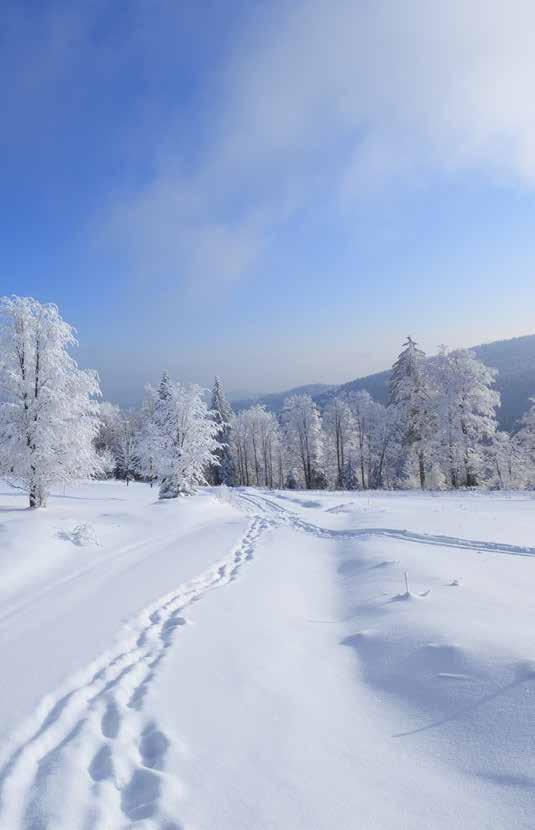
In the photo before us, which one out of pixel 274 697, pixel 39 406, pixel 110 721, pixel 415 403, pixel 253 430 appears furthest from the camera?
pixel 253 430

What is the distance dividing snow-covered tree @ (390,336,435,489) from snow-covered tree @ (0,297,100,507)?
22.9 metres

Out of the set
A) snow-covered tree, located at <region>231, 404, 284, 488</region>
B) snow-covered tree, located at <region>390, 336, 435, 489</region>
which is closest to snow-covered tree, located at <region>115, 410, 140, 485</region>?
snow-covered tree, located at <region>231, 404, 284, 488</region>

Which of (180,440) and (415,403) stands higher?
(415,403)

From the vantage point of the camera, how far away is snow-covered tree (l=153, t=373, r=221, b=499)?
27.4 metres

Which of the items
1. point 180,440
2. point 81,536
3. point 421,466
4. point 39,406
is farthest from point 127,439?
point 81,536

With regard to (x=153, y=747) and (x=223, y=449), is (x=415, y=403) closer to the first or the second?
(x=223, y=449)

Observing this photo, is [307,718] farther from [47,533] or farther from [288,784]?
[47,533]

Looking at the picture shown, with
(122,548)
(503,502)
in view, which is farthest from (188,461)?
(503,502)

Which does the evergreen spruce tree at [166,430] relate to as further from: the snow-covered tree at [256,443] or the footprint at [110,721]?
the snow-covered tree at [256,443]

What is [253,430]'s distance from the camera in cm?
6091

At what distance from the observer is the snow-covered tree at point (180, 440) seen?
27359 millimetres

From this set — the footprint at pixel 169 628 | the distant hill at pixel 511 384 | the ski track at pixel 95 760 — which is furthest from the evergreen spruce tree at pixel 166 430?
the distant hill at pixel 511 384

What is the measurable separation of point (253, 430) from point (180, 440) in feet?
108

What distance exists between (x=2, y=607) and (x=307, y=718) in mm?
6631
